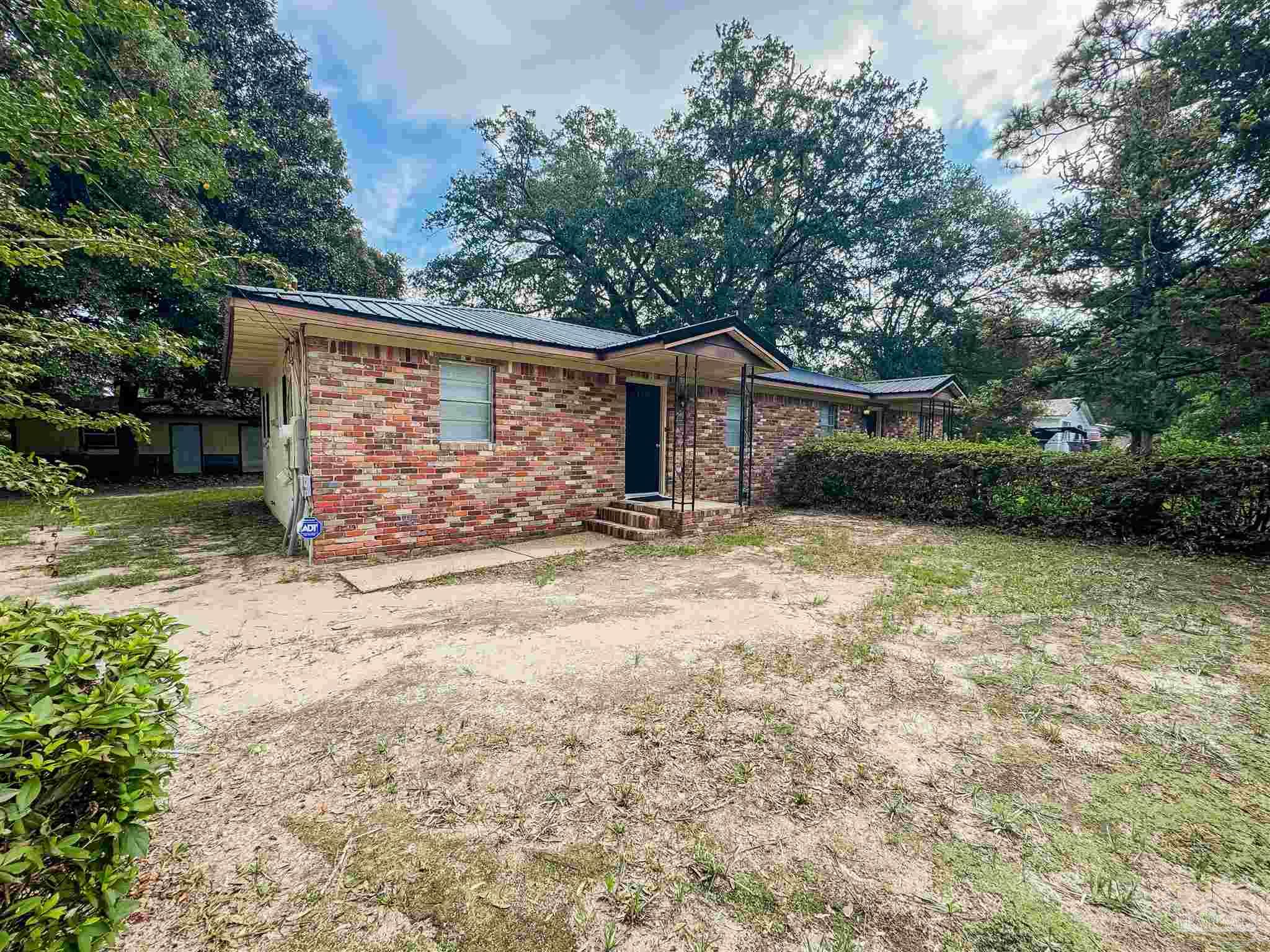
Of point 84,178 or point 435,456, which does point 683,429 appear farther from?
point 84,178

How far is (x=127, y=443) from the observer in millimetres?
17734

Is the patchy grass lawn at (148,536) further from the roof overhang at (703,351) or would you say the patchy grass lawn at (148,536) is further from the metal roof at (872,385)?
the metal roof at (872,385)

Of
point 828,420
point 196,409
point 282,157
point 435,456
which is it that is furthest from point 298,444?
point 196,409

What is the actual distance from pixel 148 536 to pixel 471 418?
559 centimetres

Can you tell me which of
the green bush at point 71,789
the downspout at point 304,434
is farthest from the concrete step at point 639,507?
the green bush at point 71,789

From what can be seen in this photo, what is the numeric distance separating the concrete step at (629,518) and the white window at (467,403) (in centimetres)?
228

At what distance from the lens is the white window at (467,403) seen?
272 inches

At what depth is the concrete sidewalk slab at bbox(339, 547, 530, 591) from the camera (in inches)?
206

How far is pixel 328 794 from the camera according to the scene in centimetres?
217

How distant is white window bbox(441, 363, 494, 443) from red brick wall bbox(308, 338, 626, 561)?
0.10 m

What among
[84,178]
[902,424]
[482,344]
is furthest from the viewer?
[902,424]

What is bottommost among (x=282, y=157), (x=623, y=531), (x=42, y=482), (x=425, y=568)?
(x=425, y=568)

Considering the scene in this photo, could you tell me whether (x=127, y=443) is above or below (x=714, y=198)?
below

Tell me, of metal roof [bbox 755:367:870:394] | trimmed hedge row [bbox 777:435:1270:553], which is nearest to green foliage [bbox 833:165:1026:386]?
metal roof [bbox 755:367:870:394]
